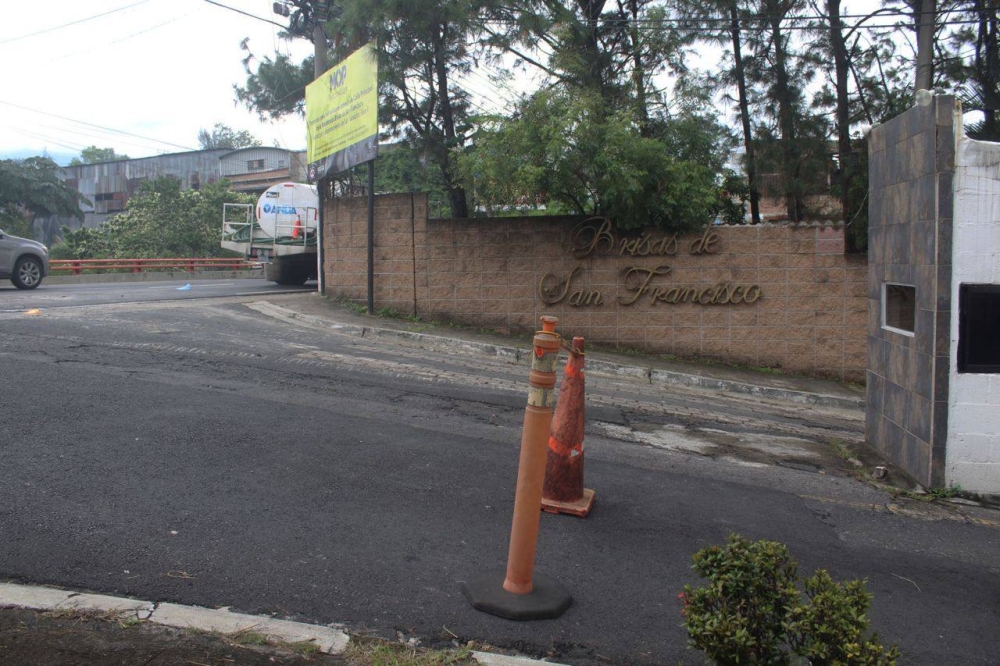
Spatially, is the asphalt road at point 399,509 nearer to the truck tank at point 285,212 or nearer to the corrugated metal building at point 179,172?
the truck tank at point 285,212

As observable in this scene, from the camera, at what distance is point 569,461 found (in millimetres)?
5391

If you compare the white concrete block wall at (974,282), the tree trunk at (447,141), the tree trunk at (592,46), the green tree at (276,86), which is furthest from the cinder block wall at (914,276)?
the green tree at (276,86)

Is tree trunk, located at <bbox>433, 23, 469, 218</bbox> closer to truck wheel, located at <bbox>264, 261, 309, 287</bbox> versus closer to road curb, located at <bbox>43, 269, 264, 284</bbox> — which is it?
truck wheel, located at <bbox>264, 261, 309, 287</bbox>

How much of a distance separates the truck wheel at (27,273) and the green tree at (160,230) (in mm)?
20209

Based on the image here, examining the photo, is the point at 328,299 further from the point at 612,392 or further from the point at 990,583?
the point at 990,583

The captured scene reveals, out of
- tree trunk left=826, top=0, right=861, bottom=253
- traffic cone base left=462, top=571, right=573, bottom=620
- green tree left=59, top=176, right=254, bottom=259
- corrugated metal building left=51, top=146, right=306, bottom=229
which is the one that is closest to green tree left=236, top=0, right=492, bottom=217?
tree trunk left=826, top=0, right=861, bottom=253

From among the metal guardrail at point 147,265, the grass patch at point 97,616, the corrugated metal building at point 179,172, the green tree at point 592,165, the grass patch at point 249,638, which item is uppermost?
the corrugated metal building at point 179,172

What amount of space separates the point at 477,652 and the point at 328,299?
13.2 m

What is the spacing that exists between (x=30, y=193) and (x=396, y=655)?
47955 mm

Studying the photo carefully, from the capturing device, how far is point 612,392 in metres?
10.2

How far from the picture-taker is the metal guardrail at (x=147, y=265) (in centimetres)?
2890

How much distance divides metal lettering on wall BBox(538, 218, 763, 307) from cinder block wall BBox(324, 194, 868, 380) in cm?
4

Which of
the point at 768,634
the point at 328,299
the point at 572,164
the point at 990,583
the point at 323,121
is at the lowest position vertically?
the point at 990,583

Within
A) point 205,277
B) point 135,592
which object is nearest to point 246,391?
point 135,592
